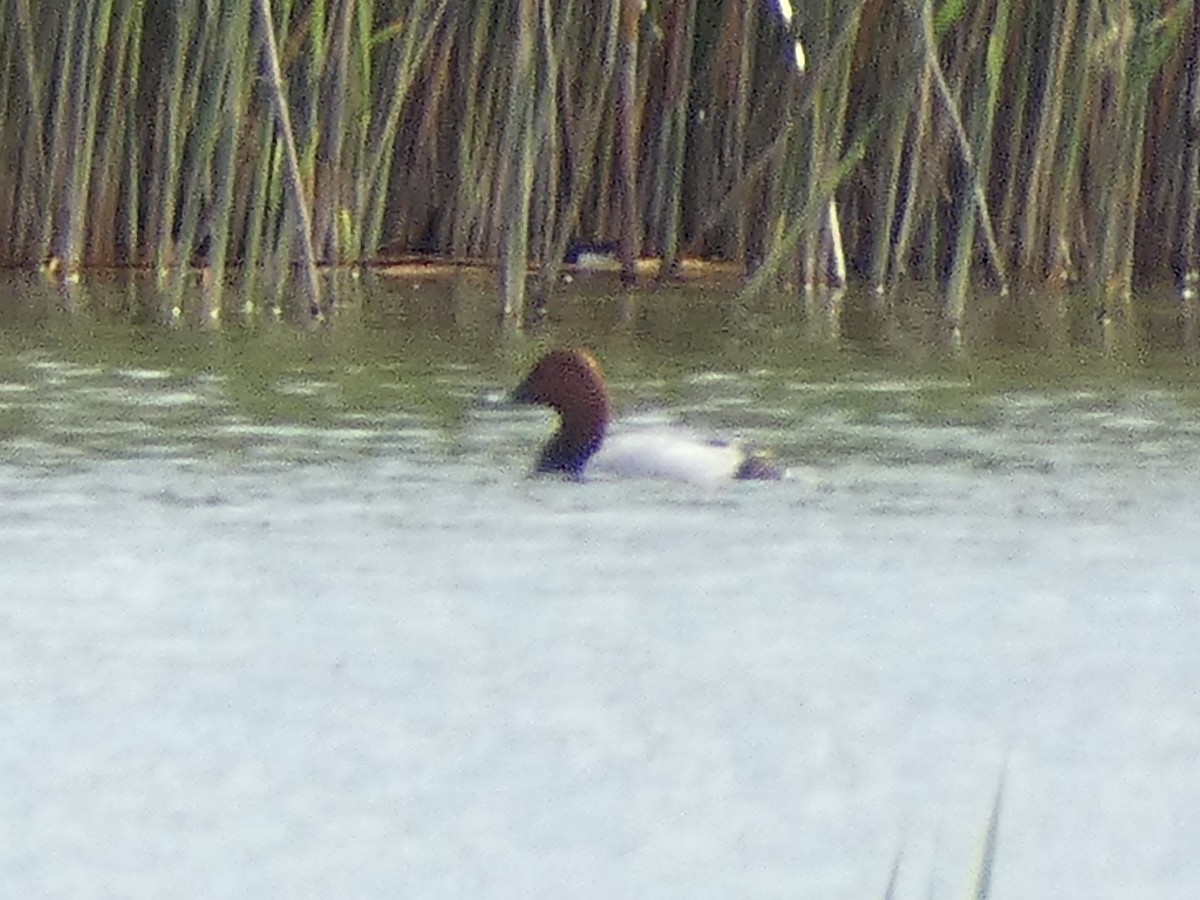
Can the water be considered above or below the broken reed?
below

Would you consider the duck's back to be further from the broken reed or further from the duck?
the broken reed

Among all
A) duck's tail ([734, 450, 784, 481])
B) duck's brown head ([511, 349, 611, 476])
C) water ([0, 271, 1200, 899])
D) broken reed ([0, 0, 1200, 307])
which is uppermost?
broken reed ([0, 0, 1200, 307])

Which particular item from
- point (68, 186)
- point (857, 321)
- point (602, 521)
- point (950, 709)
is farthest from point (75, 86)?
point (950, 709)

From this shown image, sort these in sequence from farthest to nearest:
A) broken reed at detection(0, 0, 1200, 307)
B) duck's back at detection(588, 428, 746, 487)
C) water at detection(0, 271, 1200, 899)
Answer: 1. broken reed at detection(0, 0, 1200, 307)
2. duck's back at detection(588, 428, 746, 487)
3. water at detection(0, 271, 1200, 899)

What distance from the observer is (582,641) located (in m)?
3.54

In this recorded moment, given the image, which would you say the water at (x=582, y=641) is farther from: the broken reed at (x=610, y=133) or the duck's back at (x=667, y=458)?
the broken reed at (x=610, y=133)

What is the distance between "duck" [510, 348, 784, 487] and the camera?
4527 mm

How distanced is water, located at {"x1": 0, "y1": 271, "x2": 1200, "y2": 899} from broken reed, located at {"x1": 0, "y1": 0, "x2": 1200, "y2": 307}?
86cm

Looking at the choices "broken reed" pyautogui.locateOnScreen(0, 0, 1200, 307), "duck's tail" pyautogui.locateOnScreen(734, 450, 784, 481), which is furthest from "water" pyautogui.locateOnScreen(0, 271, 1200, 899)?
"broken reed" pyautogui.locateOnScreen(0, 0, 1200, 307)

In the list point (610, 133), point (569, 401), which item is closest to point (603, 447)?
point (569, 401)

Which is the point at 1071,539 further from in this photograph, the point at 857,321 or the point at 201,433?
the point at 857,321

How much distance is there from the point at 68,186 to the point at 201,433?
77.9 inches

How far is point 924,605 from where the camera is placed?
3779 millimetres

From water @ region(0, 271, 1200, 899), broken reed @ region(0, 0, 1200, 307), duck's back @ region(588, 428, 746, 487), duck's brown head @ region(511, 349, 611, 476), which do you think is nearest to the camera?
water @ region(0, 271, 1200, 899)
